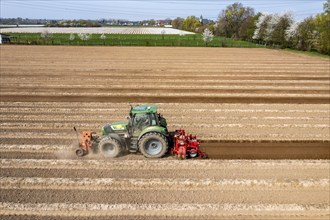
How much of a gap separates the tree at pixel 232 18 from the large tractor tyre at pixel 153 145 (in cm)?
8825

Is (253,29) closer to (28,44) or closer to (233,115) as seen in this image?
(28,44)

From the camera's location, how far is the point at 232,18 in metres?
95.0

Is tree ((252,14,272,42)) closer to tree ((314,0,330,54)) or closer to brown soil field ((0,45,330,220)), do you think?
tree ((314,0,330,54))

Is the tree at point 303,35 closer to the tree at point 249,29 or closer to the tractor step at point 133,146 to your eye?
the tree at point 249,29

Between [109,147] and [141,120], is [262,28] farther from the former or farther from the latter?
[109,147]

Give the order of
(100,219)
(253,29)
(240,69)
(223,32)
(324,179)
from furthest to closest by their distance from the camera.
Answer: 1. (223,32)
2. (253,29)
3. (240,69)
4. (324,179)
5. (100,219)

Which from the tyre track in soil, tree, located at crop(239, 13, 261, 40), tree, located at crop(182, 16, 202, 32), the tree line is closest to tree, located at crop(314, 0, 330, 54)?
the tree line

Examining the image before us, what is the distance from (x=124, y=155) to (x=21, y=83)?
14.1m

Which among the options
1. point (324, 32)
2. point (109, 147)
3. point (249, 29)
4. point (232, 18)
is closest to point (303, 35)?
point (324, 32)

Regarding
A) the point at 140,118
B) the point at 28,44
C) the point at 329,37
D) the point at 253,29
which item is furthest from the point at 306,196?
the point at 253,29

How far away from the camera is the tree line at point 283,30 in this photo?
45.9 meters

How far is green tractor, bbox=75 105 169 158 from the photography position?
359 inches

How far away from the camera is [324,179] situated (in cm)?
826

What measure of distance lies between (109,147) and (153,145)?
4.63 feet
